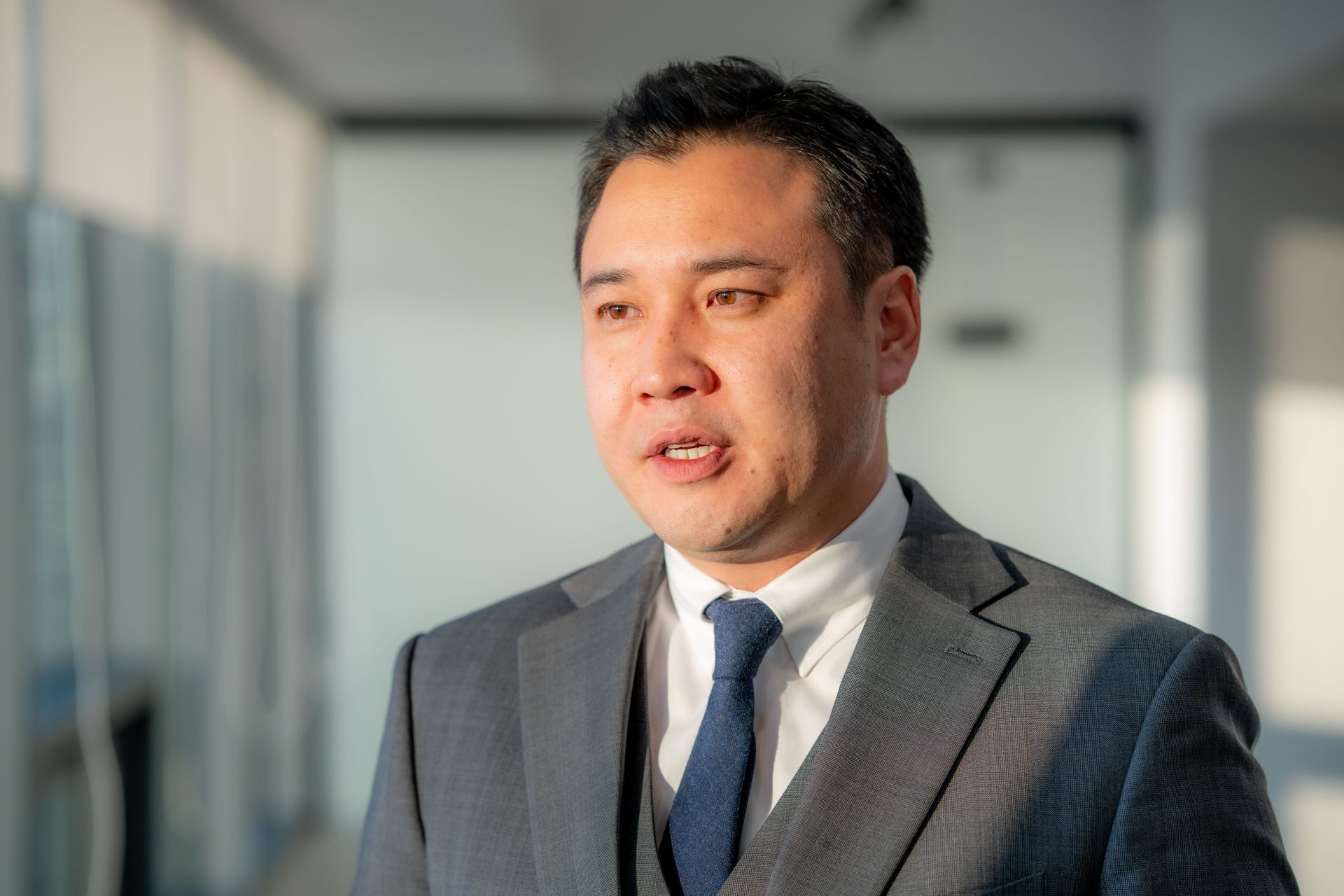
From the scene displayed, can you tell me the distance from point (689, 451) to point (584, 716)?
30 centimetres

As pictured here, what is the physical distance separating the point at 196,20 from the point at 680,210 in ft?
8.22

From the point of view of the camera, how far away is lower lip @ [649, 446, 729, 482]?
103cm

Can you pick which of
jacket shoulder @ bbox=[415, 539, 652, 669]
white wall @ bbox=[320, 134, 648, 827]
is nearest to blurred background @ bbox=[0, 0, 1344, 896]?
white wall @ bbox=[320, 134, 648, 827]

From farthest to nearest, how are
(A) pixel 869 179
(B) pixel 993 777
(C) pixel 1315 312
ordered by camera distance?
(C) pixel 1315 312 → (A) pixel 869 179 → (B) pixel 993 777

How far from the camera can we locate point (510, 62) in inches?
135

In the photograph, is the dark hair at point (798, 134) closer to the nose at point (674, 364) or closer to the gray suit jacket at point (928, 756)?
the nose at point (674, 364)

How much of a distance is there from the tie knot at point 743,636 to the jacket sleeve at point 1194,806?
337mm

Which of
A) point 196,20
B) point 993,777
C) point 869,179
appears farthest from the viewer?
point 196,20

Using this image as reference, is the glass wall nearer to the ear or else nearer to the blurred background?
the blurred background

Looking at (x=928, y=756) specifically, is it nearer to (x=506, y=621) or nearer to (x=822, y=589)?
(x=822, y=589)

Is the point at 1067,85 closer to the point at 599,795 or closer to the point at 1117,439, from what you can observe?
the point at 1117,439

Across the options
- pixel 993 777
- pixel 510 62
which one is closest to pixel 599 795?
pixel 993 777

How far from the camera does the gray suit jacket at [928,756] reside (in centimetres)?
94

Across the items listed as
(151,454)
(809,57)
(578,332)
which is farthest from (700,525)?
(809,57)
